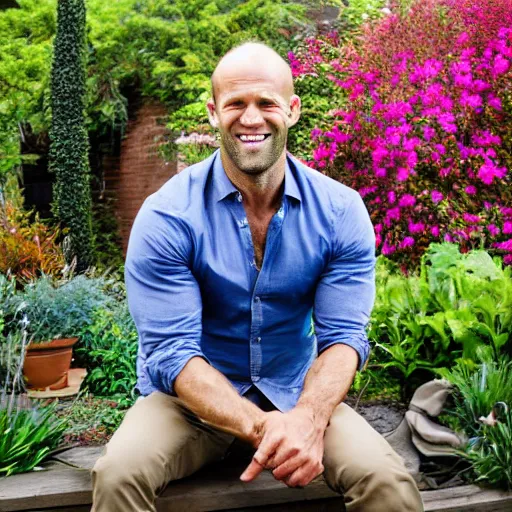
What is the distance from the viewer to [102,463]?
2049mm

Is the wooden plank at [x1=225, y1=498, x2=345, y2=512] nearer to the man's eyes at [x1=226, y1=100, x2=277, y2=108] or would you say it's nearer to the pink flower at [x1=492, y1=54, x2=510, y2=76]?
the man's eyes at [x1=226, y1=100, x2=277, y2=108]

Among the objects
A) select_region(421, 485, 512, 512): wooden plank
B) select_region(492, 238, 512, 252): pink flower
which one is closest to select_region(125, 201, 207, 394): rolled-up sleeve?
select_region(421, 485, 512, 512): wooden plank

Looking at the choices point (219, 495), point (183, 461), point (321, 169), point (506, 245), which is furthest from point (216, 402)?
point (321, 169)

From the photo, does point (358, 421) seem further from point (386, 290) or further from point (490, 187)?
point (490, 187)

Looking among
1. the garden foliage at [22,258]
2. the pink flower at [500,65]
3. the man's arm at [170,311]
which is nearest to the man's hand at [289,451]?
the man's arm at [170,311]

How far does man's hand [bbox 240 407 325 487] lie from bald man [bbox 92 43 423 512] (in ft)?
0.03

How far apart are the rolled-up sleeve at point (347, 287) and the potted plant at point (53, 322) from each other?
2046 mm

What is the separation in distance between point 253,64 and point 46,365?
7.92ft

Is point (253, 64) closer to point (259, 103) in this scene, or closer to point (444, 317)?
point (259, 103)

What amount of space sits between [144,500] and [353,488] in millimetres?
577

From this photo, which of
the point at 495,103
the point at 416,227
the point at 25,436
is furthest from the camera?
the point at 416,227

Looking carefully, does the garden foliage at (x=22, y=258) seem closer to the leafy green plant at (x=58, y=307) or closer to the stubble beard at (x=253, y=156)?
the leafy green plant at (x=58, y=307)

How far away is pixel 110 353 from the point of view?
4188 millimetres

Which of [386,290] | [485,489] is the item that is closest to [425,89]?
[386,290]
